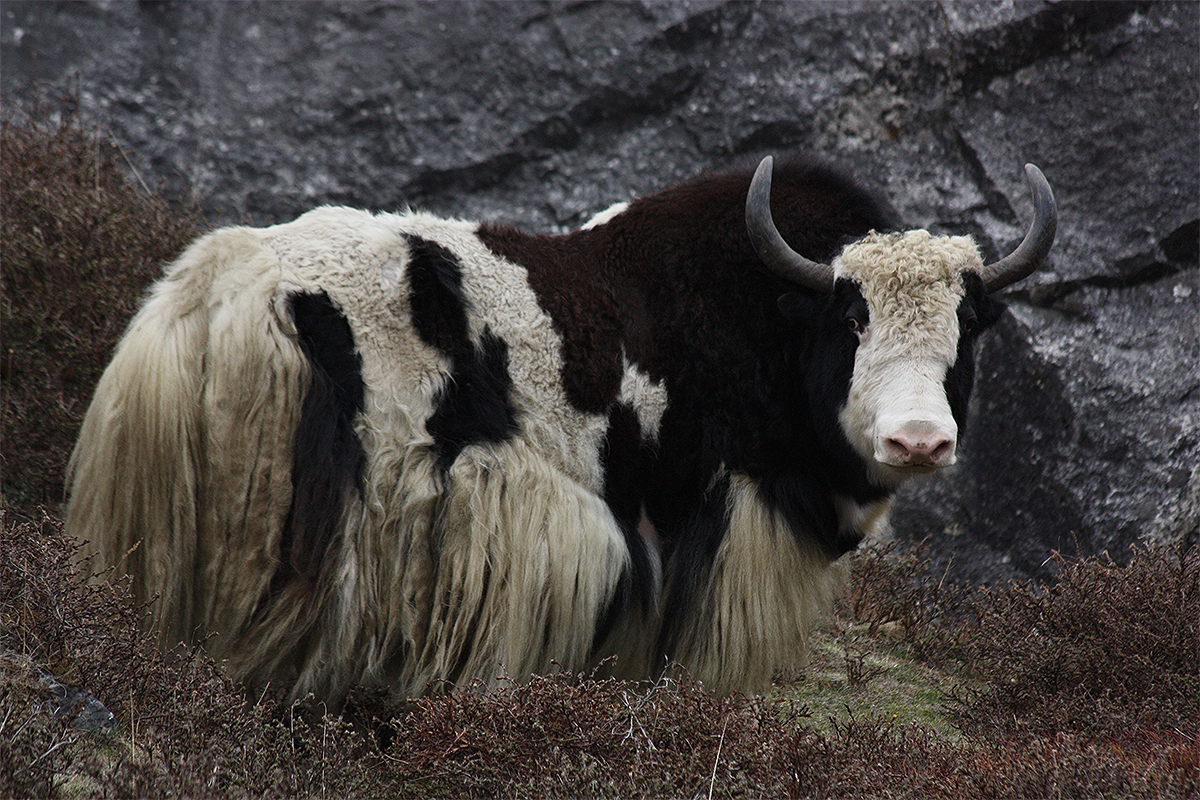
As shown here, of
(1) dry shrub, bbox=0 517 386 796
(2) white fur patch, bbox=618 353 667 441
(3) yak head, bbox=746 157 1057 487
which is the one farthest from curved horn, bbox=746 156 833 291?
(1) dry shrub, bbox=0 517 386 796

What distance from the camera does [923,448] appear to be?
9.68ft

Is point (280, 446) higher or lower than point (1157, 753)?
higher

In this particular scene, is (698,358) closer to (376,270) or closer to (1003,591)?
(376,270)

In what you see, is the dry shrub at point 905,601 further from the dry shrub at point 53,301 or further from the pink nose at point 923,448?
the dry shrub at point 53,301

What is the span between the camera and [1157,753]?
8.88ft

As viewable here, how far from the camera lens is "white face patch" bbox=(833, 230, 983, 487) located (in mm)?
3070

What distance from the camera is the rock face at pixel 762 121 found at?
5.47 meters

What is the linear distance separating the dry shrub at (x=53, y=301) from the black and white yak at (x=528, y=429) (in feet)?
3.95

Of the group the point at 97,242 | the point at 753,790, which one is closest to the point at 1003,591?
the point at 753,790

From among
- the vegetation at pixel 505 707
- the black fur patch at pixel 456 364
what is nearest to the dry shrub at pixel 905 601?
the vegetation at pixel 505 707

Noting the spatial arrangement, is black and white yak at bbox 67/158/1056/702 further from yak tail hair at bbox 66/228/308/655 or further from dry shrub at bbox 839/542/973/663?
dry shrub at bbox 839/542/973/663

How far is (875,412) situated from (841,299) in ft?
1.40

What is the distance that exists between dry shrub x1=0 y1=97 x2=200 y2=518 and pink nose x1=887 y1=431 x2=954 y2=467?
9.97 ft

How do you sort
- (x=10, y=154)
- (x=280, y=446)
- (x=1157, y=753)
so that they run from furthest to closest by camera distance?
(x=10, y=154) → (x=280, y=446) → (x=1157, y=753)
